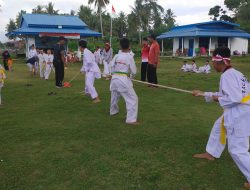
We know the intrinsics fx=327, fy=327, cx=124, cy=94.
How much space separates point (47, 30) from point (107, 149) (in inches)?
1108

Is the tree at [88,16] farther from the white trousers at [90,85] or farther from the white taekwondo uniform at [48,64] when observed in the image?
the white trousers at [90,85]

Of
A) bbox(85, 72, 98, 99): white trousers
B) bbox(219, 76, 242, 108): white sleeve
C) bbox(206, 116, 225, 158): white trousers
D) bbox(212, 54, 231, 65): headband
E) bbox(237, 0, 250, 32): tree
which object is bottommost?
bbox(206, 116, 225, 158): white trousers

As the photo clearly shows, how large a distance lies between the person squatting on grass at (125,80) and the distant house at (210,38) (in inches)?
1235

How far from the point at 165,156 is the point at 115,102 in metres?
2.88

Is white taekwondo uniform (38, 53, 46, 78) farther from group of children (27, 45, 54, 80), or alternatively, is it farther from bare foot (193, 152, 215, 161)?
bare foot (193, 152, 215, 161)

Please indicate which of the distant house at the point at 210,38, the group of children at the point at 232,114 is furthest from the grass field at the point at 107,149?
the distant house at the point at 210,38

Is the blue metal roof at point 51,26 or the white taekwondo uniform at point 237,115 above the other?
the blue metal roof at point 51,26

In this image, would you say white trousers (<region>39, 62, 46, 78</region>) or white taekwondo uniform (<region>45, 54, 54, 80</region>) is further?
white trousers (<region>39, 62, 46, 78</region>)

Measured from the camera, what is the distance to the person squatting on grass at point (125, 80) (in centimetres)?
720

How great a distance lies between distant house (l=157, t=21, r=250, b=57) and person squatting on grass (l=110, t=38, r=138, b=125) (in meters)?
31.4

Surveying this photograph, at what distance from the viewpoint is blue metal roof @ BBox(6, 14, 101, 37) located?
3155 cm

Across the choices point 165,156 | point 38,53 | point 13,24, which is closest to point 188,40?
point 38,53

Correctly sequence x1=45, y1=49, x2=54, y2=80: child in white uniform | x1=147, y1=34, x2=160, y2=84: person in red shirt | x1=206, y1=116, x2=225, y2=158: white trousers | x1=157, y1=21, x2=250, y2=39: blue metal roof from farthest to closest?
x1=157, y1=21, x2=250, y2=39: blue metal roof → x1=45, y1=49, x2=54, y2=80: child in white uniform → x1=147, y1=34, x2=160, y2=84: person in red shirt → x1=206, y1=116, x2=225, y2=158: white trousers

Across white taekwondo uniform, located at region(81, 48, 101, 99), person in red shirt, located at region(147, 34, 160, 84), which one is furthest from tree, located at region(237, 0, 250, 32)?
white taekwondo uniform, located at region(81, 48, 101, 99)
